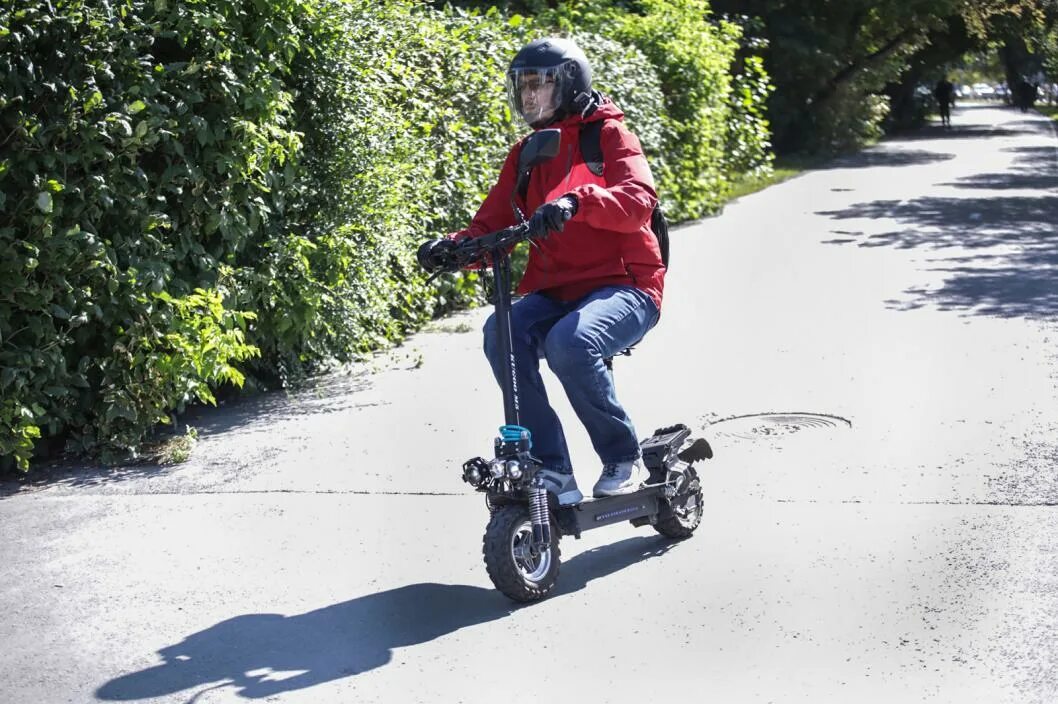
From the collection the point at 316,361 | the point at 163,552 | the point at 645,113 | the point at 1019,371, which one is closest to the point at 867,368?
the point at 1019,371

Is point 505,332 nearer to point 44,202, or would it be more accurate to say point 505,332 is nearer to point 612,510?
point 612,510

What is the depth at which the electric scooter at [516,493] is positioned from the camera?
4.90 metres

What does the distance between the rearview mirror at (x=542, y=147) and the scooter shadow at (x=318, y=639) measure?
5.21 feet

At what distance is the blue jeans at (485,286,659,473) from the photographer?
203 inches

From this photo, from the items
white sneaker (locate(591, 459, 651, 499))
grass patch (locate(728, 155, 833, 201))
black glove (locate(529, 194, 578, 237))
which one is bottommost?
white sneaker (locate(591, 459, 651, 499))

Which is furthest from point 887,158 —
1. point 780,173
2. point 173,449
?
point 173,449

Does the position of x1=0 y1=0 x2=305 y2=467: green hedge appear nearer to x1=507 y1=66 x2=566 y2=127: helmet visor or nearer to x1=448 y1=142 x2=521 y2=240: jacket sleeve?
x1=448 y1=142 x2=521 y2=240: jacket sleeve

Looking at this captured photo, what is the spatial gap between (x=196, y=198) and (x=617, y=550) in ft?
10.4

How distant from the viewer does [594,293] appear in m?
5.40

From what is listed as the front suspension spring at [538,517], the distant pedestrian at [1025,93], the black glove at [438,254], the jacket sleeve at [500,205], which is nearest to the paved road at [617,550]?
the front suspension spring at [538,517]

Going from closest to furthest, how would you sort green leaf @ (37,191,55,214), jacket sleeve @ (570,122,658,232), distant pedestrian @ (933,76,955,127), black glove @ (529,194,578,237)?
1. black glove @ (529,194,578,237)
2. jacket sleeve @ (570,122,658,232)
3. green leaf @ (37,191,55,214)
4. distant pedestrian @ (933,76,955,127)

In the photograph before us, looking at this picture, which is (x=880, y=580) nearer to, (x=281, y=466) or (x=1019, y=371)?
(x=281, y=466)

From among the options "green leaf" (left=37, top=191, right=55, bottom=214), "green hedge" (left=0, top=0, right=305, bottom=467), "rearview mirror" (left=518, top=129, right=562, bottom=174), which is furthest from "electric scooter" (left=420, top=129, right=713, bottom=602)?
"green hedge" (left=0, top=0, right=305, bottom=467)

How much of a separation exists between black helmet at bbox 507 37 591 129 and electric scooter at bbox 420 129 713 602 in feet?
0.84
